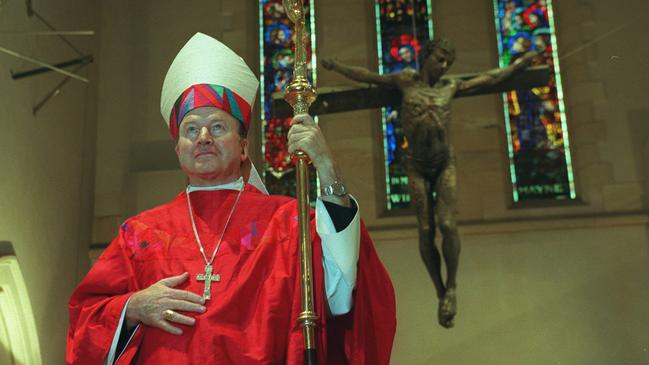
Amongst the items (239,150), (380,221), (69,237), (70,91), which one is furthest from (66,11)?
(239,150)

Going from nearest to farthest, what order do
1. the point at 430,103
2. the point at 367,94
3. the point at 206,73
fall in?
1. the point at 206,73
2. the point at 430,103
3. the point at 367,94

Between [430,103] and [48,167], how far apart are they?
349cm

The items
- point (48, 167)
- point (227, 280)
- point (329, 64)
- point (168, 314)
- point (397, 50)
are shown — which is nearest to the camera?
point (168, 314)

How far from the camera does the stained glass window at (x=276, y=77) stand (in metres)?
8.79

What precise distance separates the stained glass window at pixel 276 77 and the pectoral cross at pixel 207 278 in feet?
19.8

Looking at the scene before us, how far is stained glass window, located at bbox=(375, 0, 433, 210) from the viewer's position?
862 centimetres

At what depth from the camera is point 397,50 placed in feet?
29.9

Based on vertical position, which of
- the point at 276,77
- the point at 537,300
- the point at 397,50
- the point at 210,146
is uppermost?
the point at 397,50

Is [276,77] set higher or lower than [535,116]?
higher

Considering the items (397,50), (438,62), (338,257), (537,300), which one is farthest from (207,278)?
(397,50)

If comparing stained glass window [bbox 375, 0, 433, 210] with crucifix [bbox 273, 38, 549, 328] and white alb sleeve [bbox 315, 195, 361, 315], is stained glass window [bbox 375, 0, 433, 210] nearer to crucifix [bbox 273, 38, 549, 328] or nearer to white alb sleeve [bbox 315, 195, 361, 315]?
crucifix [bbox 273, 38, 549, 328]

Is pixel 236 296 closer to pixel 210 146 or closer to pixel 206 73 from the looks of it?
pixel 210 146

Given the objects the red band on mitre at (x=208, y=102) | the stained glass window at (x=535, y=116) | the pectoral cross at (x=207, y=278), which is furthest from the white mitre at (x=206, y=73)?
Answer: the stained glass window at (x=535, y=116)

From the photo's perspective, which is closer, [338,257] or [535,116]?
[338,257]
